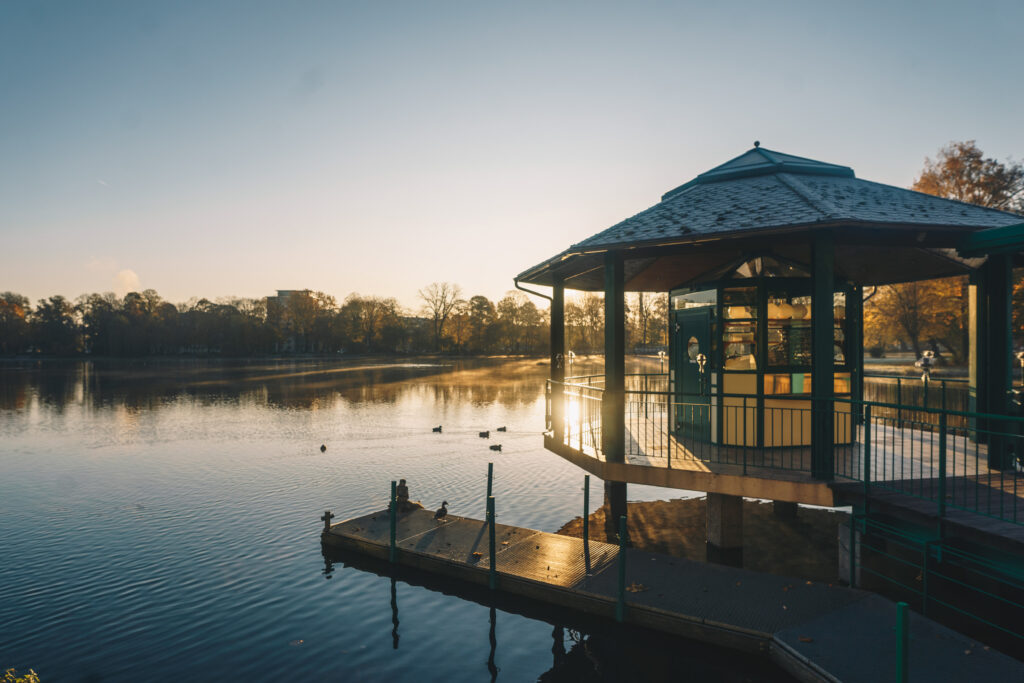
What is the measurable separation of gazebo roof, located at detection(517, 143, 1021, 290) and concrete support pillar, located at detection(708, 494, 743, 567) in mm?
4826

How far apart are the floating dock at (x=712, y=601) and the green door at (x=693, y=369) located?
10.5 ft

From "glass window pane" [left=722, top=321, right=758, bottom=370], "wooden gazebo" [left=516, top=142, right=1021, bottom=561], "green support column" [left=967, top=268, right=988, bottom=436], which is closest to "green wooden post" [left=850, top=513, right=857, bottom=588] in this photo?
"wooden gazebo" [left=516, top=142, right=1021, bottom=561]

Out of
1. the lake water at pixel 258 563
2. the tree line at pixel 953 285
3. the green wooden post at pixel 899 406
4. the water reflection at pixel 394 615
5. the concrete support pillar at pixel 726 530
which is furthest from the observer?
the tree line at pixel 953 285

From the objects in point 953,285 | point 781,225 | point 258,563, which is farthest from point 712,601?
point 953,285

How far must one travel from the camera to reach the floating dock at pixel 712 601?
655cm

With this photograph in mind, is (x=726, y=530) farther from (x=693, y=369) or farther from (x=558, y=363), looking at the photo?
(x=558, y=363)

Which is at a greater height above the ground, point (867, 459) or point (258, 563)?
point (867, 459)

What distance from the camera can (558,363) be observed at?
14266mm

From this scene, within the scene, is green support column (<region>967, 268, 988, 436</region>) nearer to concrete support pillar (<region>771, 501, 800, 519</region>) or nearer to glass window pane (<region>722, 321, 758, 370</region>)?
glass window pane (<region>722, 321, 758, 370</region>)

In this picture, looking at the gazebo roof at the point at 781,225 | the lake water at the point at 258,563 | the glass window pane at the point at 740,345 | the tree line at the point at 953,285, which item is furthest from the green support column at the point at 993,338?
the tree line at the point at 953,285

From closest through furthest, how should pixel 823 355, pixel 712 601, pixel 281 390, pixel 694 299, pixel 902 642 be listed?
pixel 902 642, pixel 712 601, pixel 823 355, pixel 694 299, pixel 281 390

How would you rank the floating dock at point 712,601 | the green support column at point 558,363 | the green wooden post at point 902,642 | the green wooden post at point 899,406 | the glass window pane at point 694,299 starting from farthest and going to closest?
the green support column at point 558,363 < the glass window pane at point 694,299 < the green wooden post at point 899,406 < the floating dock at point 712,601 < the green wooden post at point 902,642

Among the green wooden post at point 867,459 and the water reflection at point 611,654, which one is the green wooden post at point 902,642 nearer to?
the water reflection at point 611,654

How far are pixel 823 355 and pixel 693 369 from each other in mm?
3891
